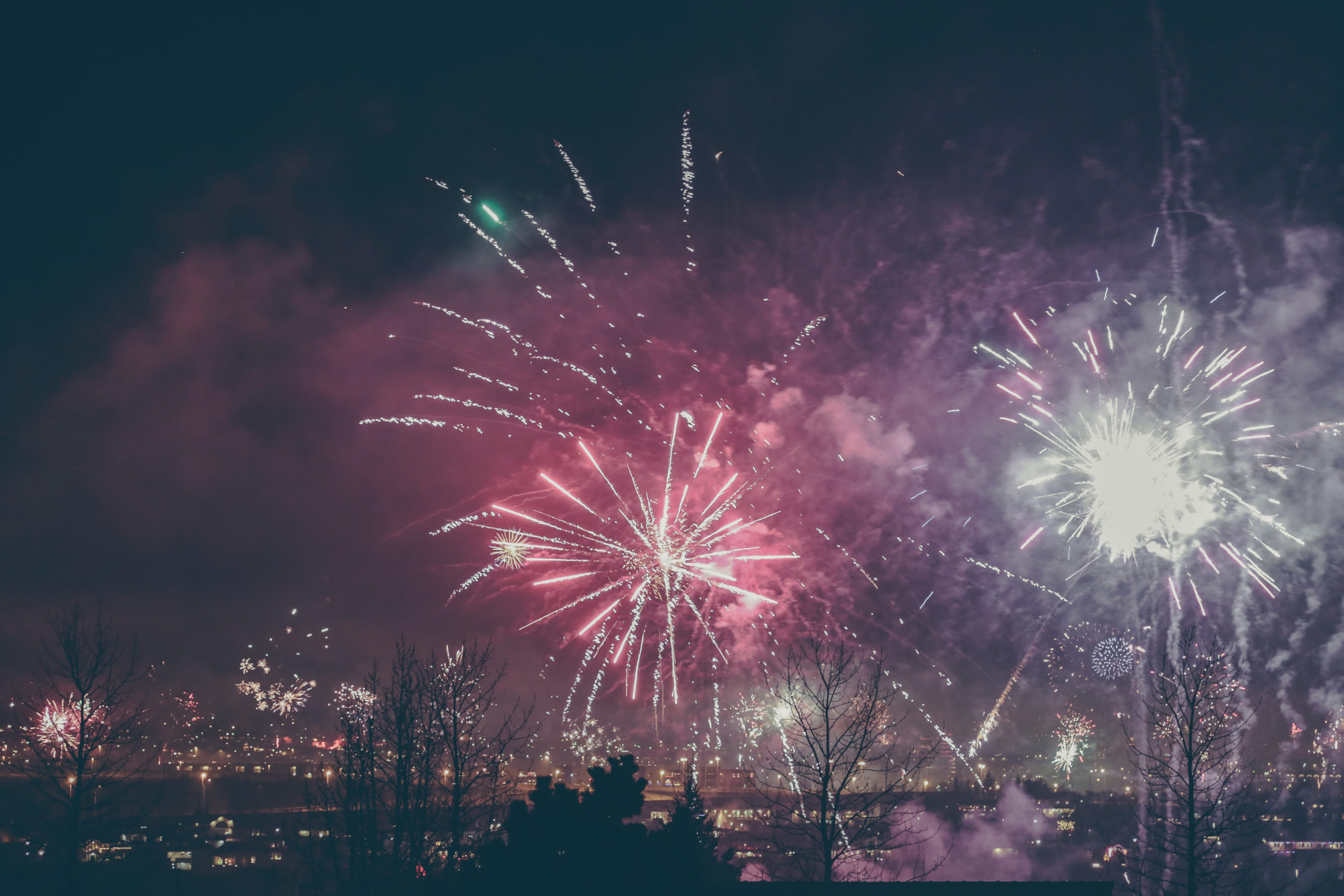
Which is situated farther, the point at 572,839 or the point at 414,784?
the point at 414,784

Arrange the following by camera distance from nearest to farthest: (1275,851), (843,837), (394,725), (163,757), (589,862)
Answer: (589,862), (843,837), (394,725), (1275,851), (163,757)

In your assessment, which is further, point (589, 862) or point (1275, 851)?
point (1275, 851)

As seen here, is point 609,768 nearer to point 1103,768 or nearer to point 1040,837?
point 1040,837

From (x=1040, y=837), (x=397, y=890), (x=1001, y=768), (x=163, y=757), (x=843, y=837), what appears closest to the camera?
(x=843, y=837)

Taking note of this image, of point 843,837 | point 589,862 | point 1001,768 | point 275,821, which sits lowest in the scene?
point 1001,768

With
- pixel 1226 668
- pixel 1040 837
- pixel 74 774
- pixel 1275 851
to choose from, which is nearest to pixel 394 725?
pixel 74 774

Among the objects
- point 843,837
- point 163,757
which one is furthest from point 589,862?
point 163,757

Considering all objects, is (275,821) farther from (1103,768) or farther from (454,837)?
(1103,768)

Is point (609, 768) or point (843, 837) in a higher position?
point (609, 768)

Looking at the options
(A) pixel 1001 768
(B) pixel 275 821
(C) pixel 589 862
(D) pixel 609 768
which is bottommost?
(A) pixel 1001 768
